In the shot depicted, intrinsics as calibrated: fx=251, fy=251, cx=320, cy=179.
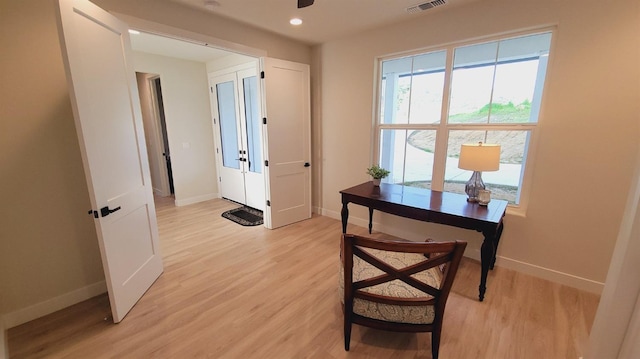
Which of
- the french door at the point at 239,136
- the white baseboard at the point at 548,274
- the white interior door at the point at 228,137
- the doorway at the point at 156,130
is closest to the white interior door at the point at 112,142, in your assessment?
the french door at the point at 239,136

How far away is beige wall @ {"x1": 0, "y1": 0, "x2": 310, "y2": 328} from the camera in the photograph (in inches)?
69.3

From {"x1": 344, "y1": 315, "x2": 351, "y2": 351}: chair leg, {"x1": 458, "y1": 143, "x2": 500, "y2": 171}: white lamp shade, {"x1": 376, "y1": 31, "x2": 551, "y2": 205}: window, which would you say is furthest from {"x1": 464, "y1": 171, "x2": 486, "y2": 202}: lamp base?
{"x1": 344, "y1": 315, "x2": 351, "y2": 351}: chair leg

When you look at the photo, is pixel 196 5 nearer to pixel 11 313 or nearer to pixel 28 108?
pixel 28 108

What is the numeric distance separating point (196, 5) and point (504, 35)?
300 centimetres

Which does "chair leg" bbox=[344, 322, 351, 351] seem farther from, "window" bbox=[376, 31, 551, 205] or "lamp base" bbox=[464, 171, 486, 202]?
"window" bbox=[376, 31, 551, 205]

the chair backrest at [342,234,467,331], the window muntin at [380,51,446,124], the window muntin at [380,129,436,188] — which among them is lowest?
the chair backrest at [342,234,467,331]

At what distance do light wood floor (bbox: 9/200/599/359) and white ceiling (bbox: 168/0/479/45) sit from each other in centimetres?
262

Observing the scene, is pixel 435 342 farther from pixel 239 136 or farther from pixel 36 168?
pixel 239 136

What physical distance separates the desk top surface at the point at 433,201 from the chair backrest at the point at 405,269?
0.84m

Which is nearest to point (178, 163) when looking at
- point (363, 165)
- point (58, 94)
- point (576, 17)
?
point (58, 94)

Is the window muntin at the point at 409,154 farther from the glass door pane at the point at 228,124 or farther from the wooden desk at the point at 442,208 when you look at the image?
the glass door pane at the point at 228,124

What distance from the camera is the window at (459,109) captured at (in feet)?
7.95

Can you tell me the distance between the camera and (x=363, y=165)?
358 centimetres

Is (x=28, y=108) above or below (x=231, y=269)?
above
